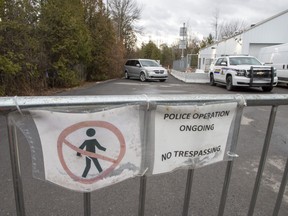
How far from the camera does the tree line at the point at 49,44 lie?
8656mm

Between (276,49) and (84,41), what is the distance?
12.5m

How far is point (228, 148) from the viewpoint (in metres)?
1.76

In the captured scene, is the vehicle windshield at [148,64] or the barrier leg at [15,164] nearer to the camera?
the barrier leg at [15,164]

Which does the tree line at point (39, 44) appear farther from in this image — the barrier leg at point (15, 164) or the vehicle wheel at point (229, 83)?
the vehicle wheel at point (229, 83)

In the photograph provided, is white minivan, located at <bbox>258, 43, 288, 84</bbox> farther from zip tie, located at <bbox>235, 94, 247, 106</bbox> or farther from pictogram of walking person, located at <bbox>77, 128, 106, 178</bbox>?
pictogram of walking person, located at <bbox>77, 128, 106, 178</bbox>

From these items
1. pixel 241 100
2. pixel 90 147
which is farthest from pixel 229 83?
pixel 90 147

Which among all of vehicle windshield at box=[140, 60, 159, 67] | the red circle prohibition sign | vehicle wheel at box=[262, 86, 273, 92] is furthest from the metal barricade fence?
vehicle windshield at box=[140, 60, 159, 67]

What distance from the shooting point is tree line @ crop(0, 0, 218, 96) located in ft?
28.4

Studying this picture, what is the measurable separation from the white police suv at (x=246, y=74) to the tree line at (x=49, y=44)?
852cm

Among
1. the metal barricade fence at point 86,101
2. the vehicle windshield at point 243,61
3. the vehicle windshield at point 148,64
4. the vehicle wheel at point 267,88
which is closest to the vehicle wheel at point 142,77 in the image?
the vehicle windshield at point 148,64

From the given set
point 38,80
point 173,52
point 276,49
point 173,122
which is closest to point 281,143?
point 173,122

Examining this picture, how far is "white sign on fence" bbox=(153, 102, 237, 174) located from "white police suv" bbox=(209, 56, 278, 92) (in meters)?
12.5

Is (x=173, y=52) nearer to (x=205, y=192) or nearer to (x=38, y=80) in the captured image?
(x=38, y=80)

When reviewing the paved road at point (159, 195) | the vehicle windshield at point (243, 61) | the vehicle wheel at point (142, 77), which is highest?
the vehicle windshield at point (243, 61)
